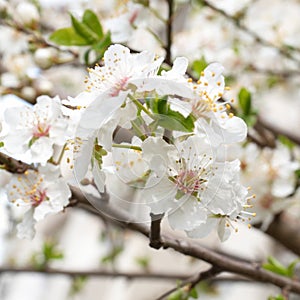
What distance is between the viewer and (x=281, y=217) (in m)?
1.20

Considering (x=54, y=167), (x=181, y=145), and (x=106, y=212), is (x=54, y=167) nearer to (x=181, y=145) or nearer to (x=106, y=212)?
(x=106, y=212)

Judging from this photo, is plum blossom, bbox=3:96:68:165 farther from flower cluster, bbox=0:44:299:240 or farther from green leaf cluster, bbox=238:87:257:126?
green leaf cluster, bbox=238:87:257:126

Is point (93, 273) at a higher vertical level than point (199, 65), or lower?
lower

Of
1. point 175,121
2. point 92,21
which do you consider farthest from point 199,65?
point 175,121

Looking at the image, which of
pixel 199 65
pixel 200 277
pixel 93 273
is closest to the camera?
pixel 200 277

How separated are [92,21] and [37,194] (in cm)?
32

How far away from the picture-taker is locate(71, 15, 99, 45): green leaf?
89 centimetres

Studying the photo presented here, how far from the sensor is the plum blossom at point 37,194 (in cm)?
68

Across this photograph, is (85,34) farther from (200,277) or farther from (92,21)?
(200,277)

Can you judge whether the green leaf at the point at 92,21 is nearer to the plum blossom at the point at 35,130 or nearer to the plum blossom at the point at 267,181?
the plum blossom at the point at 35,130

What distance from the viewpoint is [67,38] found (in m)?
0.91

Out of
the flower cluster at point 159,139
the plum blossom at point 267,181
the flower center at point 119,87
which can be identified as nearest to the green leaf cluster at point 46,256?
the plum blossom at point 267,181

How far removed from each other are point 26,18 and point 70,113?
70cm

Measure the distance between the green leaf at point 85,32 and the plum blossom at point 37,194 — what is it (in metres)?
→ 0.28
